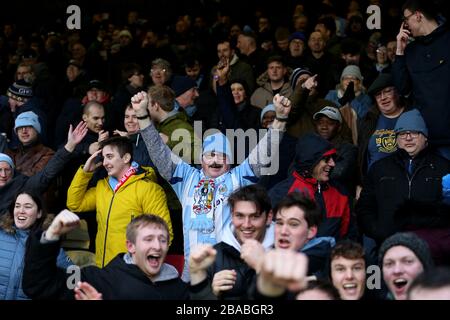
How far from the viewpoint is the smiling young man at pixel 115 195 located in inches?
312

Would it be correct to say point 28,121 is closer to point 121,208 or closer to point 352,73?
point 121,208

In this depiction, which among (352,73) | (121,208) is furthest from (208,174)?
(352,73)

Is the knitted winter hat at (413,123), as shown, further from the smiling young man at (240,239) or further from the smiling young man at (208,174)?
the smiling young man at (240,239)

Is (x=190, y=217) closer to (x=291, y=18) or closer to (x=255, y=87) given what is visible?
(x=255, y=87)

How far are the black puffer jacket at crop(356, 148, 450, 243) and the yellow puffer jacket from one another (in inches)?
64.3

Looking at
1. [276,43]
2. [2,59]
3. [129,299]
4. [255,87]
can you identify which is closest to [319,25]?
[276,43]

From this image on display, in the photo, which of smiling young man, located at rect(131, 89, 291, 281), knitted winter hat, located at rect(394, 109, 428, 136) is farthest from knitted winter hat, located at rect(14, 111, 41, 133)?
knitted winter hat, located at rect(394, 109, 428, 136)

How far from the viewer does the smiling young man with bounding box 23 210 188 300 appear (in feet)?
20.3

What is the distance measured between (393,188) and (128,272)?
2413 millimetres

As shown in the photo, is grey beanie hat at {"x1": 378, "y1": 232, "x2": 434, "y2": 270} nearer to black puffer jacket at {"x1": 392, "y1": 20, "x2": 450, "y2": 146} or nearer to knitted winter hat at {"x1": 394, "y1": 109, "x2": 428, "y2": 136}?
knitted winter hat at {"x1": 394, "y1": 109, "x2": 428, "y2": 136}

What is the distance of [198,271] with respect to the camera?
5625 mm

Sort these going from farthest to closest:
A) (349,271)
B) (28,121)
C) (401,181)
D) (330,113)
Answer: (28,121), (330,113), (401,181), (349,271)

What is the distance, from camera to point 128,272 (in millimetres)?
6266

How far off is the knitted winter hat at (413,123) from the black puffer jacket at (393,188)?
18 centimetres
